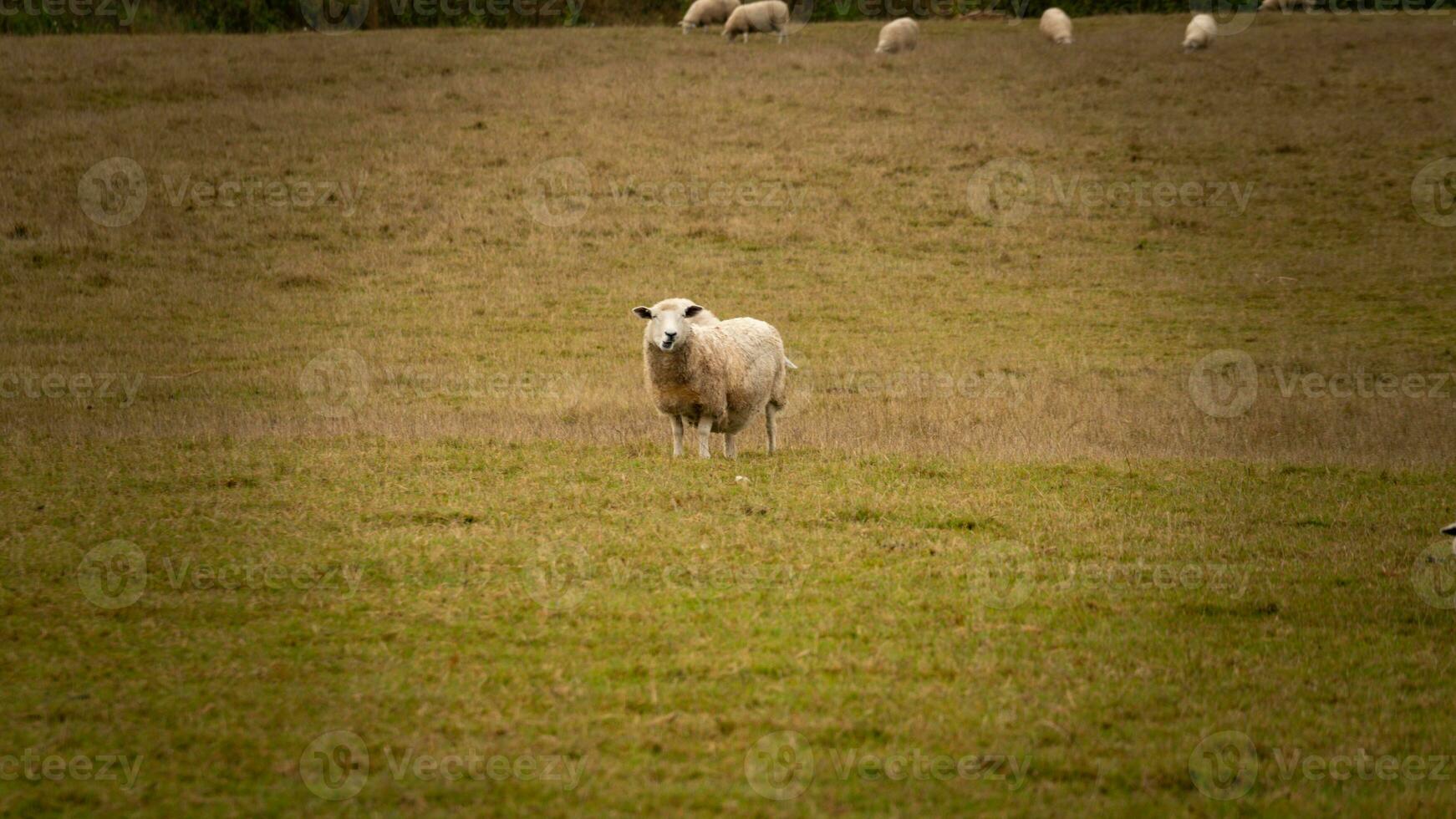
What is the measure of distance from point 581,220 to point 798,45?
19300 millimetres

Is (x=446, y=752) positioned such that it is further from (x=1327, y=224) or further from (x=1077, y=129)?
(x=1077, y=129)

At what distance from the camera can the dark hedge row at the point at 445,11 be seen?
53.9 meters

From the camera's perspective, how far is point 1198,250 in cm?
3131

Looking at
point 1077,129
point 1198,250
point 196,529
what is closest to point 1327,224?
point 1198,250

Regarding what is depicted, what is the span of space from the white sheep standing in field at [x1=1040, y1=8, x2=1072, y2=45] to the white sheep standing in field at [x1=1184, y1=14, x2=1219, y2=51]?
4193mm
